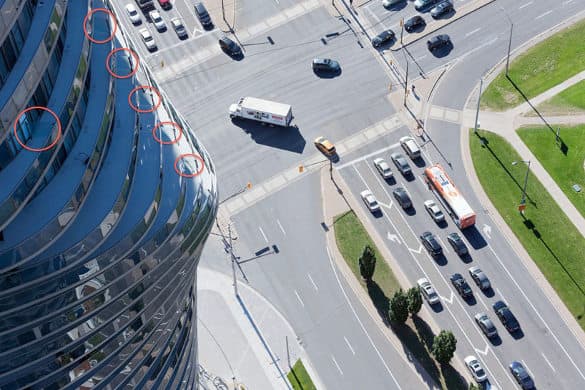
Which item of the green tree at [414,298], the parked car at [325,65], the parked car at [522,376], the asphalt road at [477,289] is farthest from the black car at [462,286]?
the parked car at [325,65]

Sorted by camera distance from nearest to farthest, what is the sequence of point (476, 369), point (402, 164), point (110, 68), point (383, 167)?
point (110, 68) < point (476, 369) < point (383, 167) < point (402, 164)

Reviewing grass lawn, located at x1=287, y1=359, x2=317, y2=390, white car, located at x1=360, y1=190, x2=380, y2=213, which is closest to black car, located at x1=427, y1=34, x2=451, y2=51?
white car, located at x1=360, y1=190, x2=380, y2=213

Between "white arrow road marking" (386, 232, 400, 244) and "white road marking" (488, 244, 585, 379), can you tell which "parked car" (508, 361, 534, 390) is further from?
"white arrow road marking" (386, 232, 400, 244)

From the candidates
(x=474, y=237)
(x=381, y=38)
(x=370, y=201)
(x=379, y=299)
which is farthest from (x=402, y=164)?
(x=381, y=38)

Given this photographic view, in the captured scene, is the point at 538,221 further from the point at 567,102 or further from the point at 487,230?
the point at 567,102

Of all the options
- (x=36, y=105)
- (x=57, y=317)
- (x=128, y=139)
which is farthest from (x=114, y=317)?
(x=36, y=105)

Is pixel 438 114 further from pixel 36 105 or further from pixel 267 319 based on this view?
pixel 36 105
